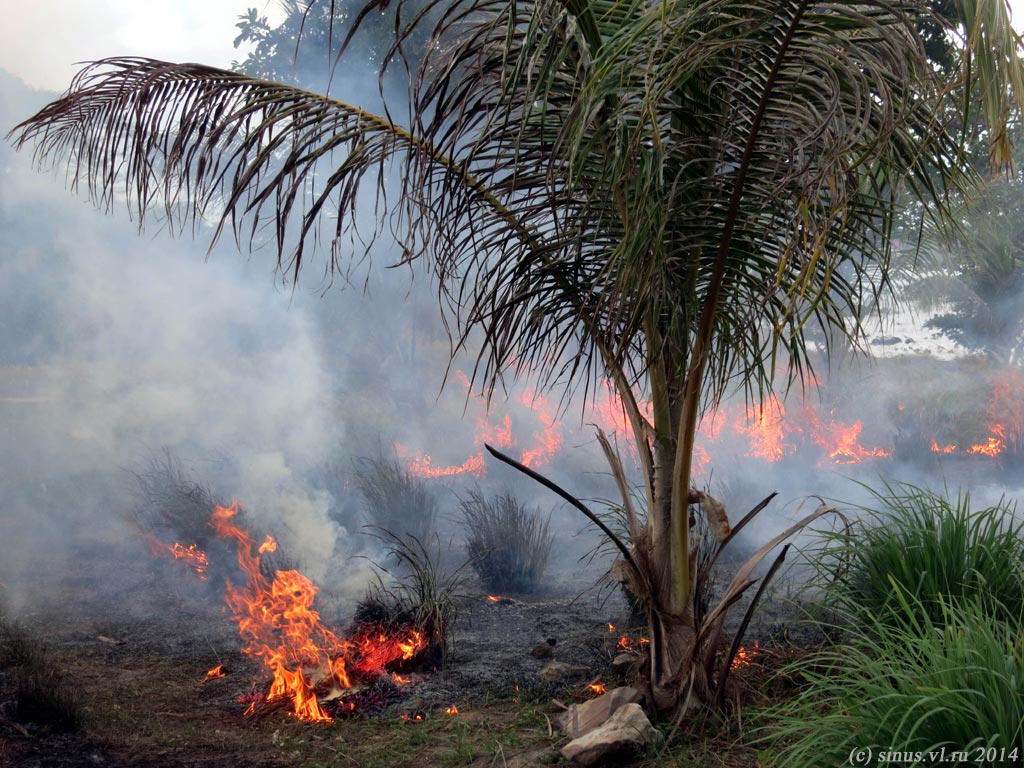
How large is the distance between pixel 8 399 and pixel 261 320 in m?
3.65

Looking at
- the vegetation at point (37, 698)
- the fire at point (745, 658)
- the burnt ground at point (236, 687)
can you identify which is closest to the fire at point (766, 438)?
the burnt ground at point (236, 687)

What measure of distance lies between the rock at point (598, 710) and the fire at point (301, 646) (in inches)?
53.2

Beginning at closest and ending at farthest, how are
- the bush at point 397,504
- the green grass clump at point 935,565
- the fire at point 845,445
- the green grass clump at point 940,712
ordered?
the green grass clump at point 940,712 < the green grass clump at point 935,565 < the bush at point 397,504 < the fire at point 845,445

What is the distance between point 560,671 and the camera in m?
4.27

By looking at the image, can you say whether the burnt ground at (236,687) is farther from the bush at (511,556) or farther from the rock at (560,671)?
the bush at (511,556)

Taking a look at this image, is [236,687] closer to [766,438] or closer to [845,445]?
[766,438]

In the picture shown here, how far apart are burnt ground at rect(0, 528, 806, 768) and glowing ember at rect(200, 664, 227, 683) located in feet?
0.16

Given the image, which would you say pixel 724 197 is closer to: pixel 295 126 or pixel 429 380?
pixel 295 126

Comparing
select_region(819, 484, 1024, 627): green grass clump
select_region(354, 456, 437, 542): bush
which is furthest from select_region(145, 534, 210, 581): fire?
select_region(819, 484, 1024, 627): green grass clump

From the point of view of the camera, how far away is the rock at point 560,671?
4.22 metres

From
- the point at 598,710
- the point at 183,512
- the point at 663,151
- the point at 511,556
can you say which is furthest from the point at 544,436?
the point at 663,151

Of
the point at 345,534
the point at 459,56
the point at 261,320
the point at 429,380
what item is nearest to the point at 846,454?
the point at 429,380

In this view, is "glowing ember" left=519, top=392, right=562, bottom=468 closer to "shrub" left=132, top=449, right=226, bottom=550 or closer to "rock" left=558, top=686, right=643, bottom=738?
"shrub" left=132, top=449, right=226, bottom=550

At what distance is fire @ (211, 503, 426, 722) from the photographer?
412cm
